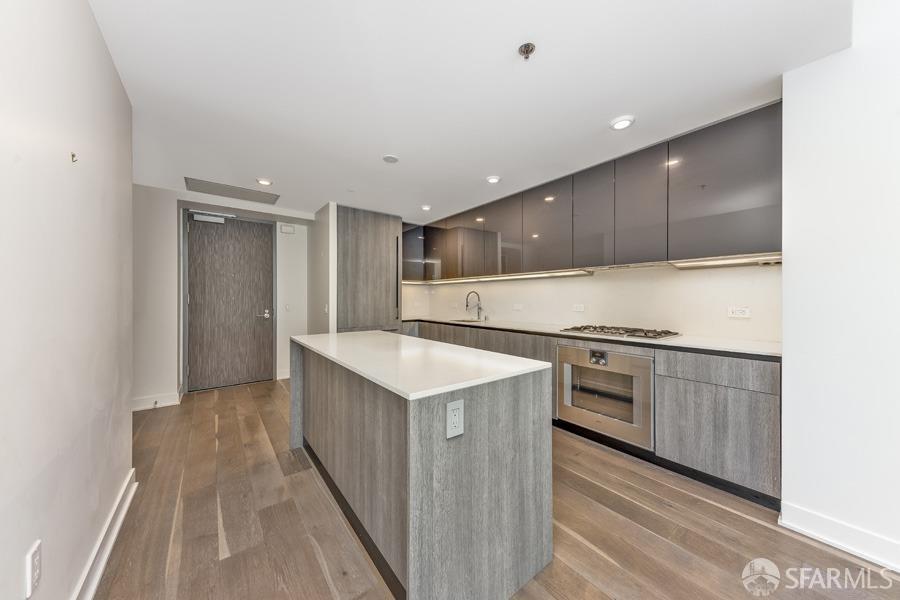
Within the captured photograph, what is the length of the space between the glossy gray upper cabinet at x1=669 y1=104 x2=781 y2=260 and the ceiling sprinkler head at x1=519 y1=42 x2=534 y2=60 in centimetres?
150

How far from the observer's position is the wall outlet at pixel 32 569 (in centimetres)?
90

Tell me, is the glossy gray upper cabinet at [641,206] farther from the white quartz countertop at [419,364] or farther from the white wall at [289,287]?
the white wall at [289,287]

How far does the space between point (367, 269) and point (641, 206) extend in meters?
3.17

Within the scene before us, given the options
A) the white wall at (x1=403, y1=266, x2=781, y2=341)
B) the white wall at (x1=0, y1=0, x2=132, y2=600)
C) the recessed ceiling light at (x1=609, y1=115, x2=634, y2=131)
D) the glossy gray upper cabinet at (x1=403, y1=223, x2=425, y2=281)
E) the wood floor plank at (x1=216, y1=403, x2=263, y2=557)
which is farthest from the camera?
the glossy gray upper cabinet at (x1=403, y1=223, x2=425, y2=281)

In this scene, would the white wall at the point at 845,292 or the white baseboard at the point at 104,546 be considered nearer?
the white baseboard at the point at 104,546

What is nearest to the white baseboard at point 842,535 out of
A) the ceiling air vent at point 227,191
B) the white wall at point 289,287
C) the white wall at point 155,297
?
the ceiling air vent at point 227,191

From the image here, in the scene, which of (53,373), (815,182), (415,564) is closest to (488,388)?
(415,564)

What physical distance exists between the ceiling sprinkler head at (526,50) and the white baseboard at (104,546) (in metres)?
2.83

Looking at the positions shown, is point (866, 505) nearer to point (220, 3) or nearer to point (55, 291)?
point (55, 291)

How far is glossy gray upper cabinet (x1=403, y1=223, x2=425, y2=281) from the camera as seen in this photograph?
5.00 metres

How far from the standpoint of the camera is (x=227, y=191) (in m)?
3.60

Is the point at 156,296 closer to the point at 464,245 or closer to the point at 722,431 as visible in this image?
the point at 464,245

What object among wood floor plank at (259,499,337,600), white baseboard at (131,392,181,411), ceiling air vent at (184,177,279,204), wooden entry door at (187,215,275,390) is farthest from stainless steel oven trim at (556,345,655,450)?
white baseboard at (131,392,181,411)

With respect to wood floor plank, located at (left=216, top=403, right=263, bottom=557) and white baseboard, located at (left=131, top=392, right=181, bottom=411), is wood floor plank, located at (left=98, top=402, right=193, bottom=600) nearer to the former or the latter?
wood floor plank, located at (left=216, top=403, right=263, bottom=557)
